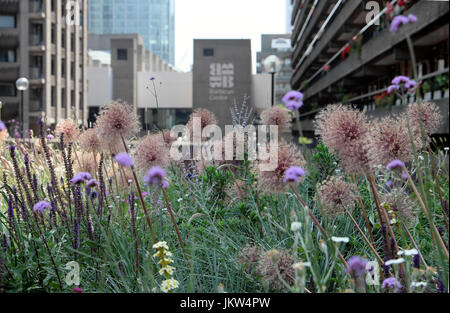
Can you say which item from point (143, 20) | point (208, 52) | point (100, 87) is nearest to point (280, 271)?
point (143, 20)

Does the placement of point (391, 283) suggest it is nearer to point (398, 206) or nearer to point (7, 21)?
point (398, 206)

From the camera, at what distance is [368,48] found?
2316 mm

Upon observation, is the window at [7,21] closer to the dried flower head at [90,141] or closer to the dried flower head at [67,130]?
the dried flower head at [67,130]

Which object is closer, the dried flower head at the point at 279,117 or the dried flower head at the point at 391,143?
the dried flower head at the point at 391,143

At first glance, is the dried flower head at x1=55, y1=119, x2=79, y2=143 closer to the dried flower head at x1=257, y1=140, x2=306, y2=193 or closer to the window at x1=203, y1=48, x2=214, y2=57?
the window at x1=203, y1=48, x2=214, y2=57

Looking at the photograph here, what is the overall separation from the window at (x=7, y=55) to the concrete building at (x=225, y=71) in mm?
1135

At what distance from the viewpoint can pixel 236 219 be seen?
195 cm

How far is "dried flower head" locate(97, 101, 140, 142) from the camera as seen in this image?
1456 millimetres

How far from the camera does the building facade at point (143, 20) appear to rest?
2.40 metres

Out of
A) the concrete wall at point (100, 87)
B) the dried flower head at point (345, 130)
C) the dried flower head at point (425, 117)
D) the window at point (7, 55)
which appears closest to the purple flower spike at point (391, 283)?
the dried flower head at point (345, 130)

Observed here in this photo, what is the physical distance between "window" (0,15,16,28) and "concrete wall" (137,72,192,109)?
0.94 meters

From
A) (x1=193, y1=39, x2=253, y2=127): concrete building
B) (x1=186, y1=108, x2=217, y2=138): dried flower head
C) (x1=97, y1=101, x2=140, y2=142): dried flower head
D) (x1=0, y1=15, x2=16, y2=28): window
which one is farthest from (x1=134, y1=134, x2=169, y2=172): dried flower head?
(x1=0, y1=15, x2=16, y2=28): window

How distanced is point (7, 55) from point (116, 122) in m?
2.15
